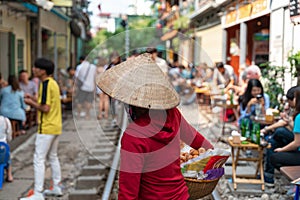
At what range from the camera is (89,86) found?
1373cm

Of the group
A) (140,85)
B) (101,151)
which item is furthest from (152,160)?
(101,151)

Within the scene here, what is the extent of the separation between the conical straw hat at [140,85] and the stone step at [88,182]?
4.04 metres

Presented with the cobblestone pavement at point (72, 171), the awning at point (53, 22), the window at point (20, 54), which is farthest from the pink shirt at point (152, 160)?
the window at point (20, 54)

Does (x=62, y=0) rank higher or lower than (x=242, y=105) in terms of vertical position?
higher

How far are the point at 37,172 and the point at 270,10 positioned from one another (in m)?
4.91

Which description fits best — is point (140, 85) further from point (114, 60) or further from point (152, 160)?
point (114, 60)

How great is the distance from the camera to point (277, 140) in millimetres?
6906

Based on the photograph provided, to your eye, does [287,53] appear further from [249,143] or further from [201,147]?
[201,147]

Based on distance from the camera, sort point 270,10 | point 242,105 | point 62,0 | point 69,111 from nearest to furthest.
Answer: point 270,10 < point 242,105 < point 62,0 < point 69,111

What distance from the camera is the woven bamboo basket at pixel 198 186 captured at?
3.41 meters

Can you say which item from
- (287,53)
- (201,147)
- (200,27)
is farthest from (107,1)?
(200,27)

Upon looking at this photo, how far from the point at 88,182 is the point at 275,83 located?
12.2 feet

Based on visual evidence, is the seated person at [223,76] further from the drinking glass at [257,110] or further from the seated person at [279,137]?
the seated person at [279,137]

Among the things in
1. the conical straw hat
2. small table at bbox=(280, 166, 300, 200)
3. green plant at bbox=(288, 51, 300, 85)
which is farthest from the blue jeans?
the conical straw hat
